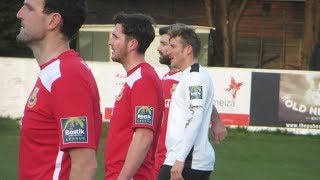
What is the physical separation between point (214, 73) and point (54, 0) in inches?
816

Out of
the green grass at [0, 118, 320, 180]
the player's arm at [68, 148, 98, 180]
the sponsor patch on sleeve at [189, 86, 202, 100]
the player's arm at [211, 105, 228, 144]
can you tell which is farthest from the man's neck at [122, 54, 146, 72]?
the green grass at [0, 118, 320, 180]

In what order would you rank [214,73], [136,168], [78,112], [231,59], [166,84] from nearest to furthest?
[78,112]
[136,168]
[166,84]
[214,73]
[231,59]

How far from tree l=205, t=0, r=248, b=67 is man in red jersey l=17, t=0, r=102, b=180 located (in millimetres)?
31606

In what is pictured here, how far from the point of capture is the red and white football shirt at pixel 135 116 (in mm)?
5910

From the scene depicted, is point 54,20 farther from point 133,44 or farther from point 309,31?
point 309,31

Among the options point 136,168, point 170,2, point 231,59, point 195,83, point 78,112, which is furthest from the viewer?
point 170,2

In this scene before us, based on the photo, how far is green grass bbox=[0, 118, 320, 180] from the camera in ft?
51.1

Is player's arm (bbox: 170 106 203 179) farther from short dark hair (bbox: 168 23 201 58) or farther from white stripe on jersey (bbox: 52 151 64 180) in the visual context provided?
white stripe on jersey (bbox: 52 151 64 180)

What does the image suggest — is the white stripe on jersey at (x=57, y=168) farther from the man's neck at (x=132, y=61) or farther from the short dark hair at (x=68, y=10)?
the man's neck at (x=132, y=61)

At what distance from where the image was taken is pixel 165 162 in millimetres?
7516

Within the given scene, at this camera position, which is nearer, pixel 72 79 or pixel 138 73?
pixel 72 79

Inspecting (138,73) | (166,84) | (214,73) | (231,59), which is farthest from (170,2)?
(138,73)

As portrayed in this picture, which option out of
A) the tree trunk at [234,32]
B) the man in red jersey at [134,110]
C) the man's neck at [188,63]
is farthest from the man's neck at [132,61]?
the tree trunk at [234,32]

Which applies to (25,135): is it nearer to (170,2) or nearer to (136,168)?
(136,168)
